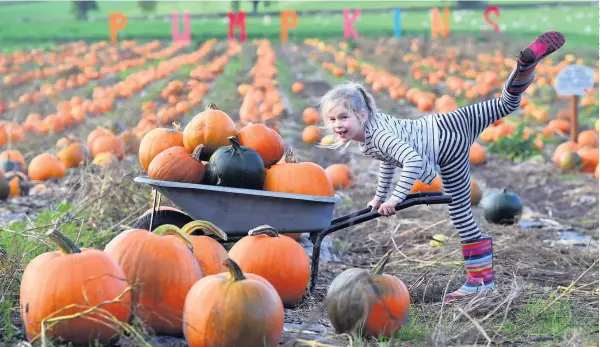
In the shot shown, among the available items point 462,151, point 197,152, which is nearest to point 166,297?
point 197,152

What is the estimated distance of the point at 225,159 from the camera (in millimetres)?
4656

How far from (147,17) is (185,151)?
160 ft

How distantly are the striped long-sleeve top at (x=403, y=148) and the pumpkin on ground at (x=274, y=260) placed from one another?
26.7 inches

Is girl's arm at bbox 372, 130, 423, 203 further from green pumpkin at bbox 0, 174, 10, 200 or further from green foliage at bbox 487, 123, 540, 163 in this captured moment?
green foliage at bbox 487, 123, 540, 163

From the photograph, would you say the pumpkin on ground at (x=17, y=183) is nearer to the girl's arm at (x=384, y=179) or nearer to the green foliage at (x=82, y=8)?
the girl's arm at (x=384, y=179)

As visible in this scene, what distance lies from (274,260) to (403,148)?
990 mm

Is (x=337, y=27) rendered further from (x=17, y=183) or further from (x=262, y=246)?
(x=262, y=246)

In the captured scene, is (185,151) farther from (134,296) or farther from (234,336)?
(234,336)

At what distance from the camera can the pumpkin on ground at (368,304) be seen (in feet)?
12.1

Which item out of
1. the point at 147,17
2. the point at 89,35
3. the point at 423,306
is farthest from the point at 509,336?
the point at 147,17

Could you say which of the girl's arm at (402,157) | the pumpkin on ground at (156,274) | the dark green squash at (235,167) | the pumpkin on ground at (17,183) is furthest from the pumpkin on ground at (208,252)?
the pumpkin on ground at (17,183)

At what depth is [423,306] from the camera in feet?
14.7

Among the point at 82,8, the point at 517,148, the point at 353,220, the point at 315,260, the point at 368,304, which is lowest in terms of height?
the point at 517,148

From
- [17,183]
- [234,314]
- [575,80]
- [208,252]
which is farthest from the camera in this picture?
[575,80]
